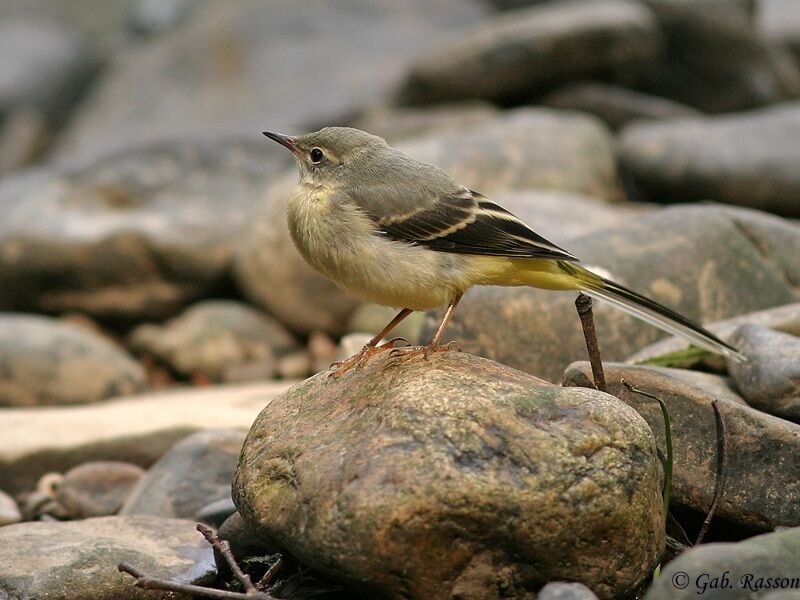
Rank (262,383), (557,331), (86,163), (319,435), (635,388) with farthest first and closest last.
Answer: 1. (86,163)
2. (262,383)
3. (557,331)
4. (635,388)
5. (319,435)

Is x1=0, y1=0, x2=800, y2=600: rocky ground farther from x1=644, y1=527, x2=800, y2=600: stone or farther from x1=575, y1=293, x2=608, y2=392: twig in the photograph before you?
x1=575, y1=293, x2=608, y2=392: twig

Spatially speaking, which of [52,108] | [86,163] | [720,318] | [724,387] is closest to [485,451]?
[724,387]

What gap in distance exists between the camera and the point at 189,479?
596 centimetres

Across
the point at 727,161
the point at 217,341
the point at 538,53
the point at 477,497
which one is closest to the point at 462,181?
the point at 727,161

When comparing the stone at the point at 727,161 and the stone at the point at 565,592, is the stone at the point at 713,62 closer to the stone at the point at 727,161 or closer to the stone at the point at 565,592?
the stone at the point at 727,161

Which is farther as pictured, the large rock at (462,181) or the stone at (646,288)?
the large rock at (462,181)

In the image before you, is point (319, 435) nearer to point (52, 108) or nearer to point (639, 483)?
point (639, 483)

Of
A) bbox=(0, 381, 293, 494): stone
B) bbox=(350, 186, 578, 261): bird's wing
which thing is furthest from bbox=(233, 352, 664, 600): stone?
bbox=(0, 381, 293, 494): stone

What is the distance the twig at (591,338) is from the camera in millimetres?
4773

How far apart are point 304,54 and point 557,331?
11.2 m

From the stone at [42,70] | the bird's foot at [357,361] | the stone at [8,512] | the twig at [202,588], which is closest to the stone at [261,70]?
the stone at [42,70]

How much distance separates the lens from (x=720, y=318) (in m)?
6.95

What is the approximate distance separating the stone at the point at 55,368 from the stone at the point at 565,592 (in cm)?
641

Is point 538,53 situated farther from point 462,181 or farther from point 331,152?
point 331,152
